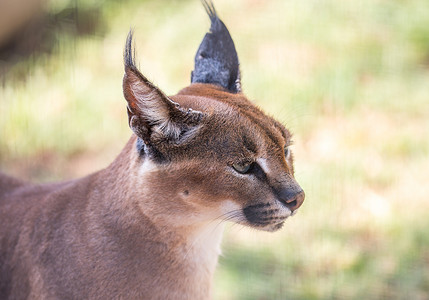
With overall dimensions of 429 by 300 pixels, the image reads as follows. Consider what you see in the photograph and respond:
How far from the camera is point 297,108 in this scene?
5.73 m

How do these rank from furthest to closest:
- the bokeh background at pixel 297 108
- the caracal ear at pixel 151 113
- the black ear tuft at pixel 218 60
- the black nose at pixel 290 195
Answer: the bokeh background at pixel 297 108 < the black ear tuft at pixel 218 60 < the black nose at pixel 290 195 < the caracal ear at pixel 151 113

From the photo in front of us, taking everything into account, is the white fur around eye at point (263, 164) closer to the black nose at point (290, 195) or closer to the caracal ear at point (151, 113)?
the black nose at point (290, 195)

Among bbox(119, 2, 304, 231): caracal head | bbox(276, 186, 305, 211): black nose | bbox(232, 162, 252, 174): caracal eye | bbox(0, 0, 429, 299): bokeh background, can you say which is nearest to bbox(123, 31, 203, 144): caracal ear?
bbox(119, 2, 304, 231): caracal head

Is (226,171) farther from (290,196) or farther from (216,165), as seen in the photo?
(290,196)

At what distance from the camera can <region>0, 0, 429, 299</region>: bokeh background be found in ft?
15.3

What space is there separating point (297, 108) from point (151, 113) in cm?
323

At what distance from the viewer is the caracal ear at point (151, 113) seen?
255 cm

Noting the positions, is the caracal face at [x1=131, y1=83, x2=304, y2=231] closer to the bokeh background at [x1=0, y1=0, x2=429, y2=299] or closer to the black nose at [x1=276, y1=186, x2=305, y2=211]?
the black nose at [x1=276, y1=186, x2=305, y2=211]

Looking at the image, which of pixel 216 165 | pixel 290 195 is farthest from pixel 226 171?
pixel 290 195

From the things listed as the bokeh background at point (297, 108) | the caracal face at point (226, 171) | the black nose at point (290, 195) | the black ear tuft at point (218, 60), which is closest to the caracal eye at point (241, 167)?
the caracal face at point (226, 171)

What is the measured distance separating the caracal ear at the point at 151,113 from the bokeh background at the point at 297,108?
5.29 ft

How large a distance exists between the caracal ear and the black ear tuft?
1.67ft

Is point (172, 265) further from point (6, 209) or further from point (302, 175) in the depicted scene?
point (302, 175)

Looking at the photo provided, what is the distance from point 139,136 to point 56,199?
741mm
